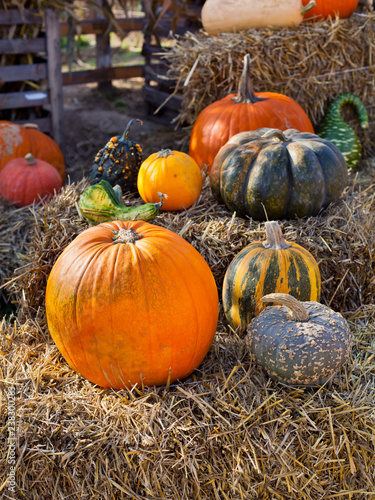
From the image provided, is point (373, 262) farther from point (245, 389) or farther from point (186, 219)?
point (245, 389)

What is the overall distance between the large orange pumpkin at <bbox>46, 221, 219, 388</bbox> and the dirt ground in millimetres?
2888

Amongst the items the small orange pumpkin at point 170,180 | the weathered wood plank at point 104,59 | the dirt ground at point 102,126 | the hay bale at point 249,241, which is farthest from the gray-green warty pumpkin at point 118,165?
the weathered wood plank at point 104,59

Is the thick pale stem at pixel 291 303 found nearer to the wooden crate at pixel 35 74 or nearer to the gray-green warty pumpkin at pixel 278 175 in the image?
the gray-green warty pumpkin at pixel 278 175

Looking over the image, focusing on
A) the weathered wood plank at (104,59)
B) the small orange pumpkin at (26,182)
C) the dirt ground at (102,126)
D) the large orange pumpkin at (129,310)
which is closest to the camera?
the large orange pumpkin at (129,310)

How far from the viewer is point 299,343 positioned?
75.8 inches

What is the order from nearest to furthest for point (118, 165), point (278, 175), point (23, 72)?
point (278, 175) < point (118, 165) < point (23, 72)

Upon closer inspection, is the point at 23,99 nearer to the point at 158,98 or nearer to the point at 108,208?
the point at 158,98

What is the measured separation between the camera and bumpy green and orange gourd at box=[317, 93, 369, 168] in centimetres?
442

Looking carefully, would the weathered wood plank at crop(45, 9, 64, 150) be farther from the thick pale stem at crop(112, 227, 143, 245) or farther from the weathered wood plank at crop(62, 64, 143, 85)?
the thick pale stem at crop(112, 227, 143, 245)

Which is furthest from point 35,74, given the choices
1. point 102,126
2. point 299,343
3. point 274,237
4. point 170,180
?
point 299,343

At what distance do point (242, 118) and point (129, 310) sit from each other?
2.10m

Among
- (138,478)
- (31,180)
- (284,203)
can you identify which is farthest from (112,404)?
(31,180)

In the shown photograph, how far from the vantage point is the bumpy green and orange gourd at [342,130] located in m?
4.42

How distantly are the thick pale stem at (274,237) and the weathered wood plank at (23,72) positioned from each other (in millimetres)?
3706
